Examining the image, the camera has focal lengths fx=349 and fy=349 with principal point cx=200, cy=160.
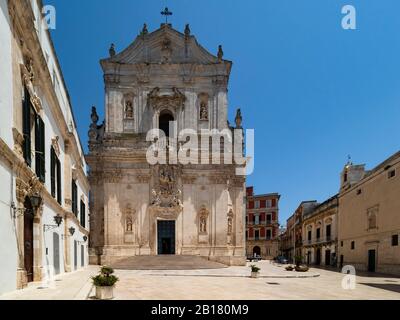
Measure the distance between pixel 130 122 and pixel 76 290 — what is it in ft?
83.3

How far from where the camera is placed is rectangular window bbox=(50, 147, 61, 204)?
17.4 m

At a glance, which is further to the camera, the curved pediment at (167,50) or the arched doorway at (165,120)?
the curved pediment at (167,50)

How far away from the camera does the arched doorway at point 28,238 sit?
12781mm

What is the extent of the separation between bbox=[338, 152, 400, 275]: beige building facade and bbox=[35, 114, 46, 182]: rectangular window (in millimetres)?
22690

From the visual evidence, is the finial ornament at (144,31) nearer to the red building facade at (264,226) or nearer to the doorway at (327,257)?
the doorway at (327,257)

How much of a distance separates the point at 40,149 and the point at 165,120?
75.5ft

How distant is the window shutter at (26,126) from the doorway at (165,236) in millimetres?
22679

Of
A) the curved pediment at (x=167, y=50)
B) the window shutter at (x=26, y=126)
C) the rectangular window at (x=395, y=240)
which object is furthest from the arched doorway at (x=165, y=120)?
the window shutter at (x=26, y=126)

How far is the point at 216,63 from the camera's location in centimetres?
3684

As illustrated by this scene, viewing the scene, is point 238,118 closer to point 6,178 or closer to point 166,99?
point 166,99

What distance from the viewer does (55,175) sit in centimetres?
1814

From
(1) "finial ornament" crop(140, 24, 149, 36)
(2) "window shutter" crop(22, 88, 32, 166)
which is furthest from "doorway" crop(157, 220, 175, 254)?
(2) "window shutter" crop(22, 88, 32, 166)
